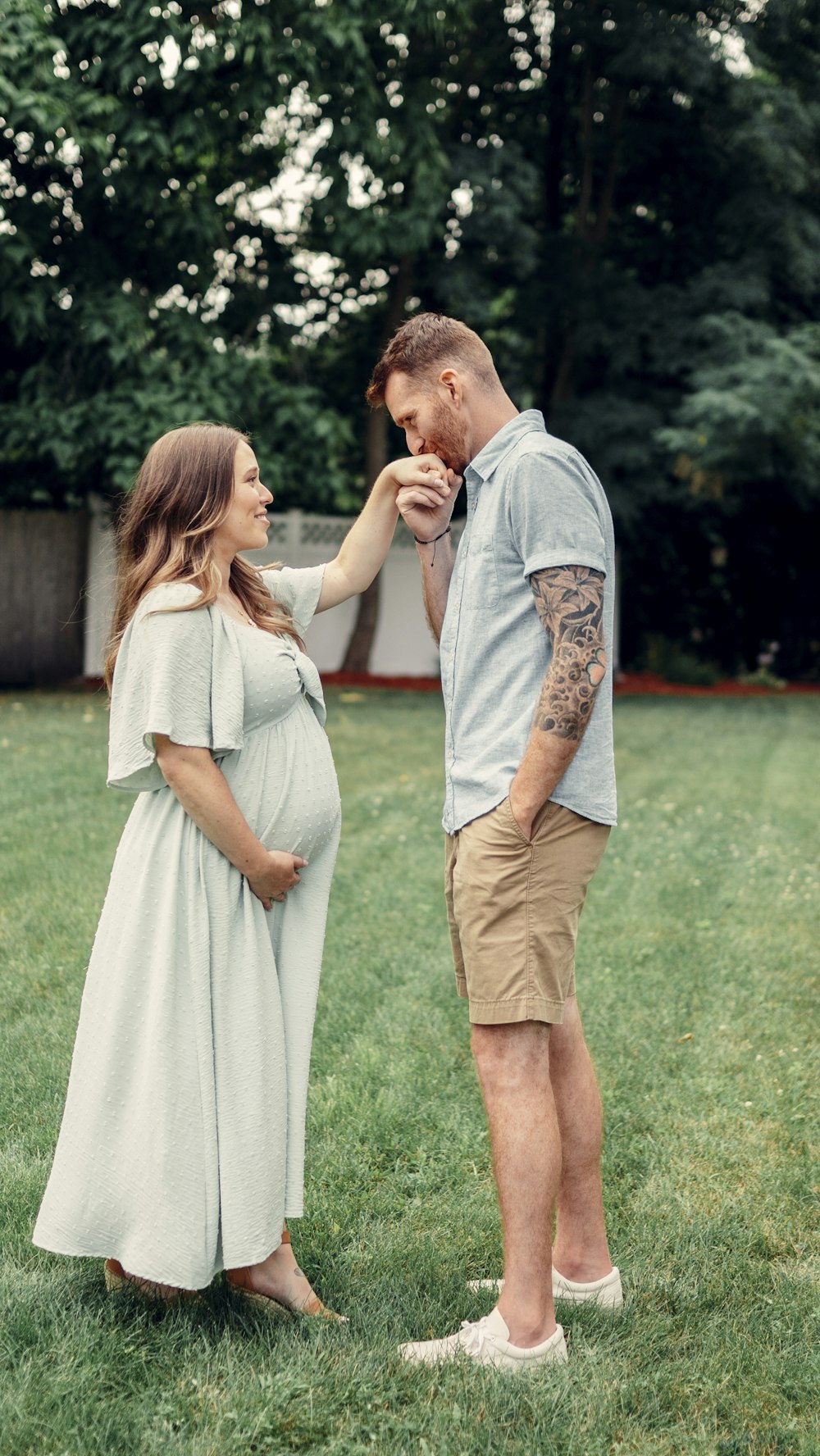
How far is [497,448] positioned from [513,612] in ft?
1.10

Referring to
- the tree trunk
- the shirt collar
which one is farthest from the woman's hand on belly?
the tree trunk

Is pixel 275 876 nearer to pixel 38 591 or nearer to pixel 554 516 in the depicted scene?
pixel 554 516

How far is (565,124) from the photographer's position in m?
17.6

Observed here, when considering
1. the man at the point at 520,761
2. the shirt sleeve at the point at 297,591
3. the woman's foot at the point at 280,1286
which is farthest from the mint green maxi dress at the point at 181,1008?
the man at the point at 520,761

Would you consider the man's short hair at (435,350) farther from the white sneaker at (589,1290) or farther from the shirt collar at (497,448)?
the white sneaker at (589,1290)

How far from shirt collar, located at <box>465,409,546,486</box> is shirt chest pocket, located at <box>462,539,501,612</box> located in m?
0.14

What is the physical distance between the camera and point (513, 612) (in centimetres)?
248

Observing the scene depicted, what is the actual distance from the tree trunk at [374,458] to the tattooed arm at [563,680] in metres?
12.1

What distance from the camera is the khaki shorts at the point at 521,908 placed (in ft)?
7.98

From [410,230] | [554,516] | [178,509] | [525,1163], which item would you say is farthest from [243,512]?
[410,230]

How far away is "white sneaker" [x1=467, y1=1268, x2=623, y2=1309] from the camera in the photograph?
275 cm

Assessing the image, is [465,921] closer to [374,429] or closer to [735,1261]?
[735,1261]

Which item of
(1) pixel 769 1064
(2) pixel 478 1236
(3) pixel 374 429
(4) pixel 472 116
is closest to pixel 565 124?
(4) pixel 472 116

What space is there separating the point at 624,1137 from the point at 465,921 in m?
1.46
